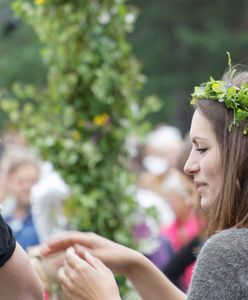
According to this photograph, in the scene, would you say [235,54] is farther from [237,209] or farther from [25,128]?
[237,209]

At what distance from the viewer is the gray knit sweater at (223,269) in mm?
2566

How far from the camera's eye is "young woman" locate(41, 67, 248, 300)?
8.48ft

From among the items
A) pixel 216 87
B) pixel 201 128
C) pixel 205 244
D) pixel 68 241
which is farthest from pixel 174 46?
pixel 205 244

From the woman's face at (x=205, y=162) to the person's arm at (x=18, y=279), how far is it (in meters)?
0.58

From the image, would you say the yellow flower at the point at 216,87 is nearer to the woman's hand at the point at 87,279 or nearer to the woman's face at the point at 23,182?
the woman's hand at the point at 87,279

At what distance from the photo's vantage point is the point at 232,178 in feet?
8.97

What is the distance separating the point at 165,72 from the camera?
1808 centimetres

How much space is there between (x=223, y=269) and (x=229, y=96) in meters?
0.58

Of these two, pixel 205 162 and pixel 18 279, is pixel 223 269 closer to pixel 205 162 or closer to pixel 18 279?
pixel 205 162

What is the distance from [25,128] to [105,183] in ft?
1.90

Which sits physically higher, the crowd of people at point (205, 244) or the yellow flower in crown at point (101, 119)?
the yellow flower in crown at point (101, 119)

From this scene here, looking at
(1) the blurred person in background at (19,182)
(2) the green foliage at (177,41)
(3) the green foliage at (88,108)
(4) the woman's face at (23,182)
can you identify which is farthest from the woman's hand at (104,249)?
(2) the green foliage at (177,41)

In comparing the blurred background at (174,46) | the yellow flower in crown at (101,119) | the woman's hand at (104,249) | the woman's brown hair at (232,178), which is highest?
the blurred background at (174,46)

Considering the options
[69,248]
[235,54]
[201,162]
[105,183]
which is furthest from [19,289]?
[235,54]
